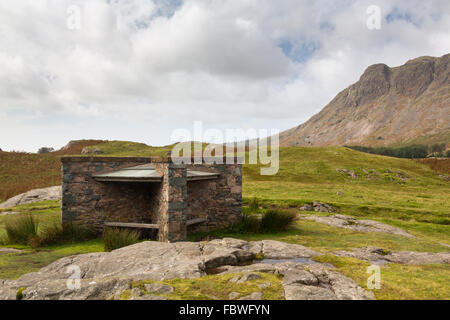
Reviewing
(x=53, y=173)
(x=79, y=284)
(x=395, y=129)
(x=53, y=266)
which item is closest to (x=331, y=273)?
(x=79, y=284)

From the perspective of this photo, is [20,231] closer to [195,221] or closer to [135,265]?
[195,221]

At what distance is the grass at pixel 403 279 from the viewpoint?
5.00 m

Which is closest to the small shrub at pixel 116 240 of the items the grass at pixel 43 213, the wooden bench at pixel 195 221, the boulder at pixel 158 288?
the wooden bench at pixel 195 221

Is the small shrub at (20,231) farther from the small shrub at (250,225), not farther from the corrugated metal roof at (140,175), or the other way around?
the small shrub at (250,225)

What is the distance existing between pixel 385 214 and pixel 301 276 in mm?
15400

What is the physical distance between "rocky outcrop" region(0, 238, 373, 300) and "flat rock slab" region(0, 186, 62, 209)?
1806 cm

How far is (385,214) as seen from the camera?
1841cm

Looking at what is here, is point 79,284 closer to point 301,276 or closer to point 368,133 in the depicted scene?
point 301,276

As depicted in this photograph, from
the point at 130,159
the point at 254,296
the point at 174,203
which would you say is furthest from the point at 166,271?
the point at 130,159

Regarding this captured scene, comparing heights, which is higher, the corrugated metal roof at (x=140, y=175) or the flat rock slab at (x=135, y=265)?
the corrugated metal roof at (x=140, y=175)

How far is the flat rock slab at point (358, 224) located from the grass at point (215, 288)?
9444mm

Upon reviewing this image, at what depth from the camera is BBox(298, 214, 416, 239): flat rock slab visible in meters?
13.2

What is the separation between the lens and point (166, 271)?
627cm

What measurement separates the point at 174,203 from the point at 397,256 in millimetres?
7199
